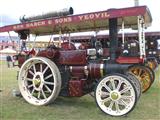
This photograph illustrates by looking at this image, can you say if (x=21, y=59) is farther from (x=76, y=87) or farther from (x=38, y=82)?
(x=76, y=87)

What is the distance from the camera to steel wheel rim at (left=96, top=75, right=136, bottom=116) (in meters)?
6.93

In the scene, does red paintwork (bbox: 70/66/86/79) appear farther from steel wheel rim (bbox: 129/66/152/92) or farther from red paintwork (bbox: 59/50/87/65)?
steel wheel rim (bbox: 129/66/152/92)

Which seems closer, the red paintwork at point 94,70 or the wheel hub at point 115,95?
the wheel hub at point 115,95

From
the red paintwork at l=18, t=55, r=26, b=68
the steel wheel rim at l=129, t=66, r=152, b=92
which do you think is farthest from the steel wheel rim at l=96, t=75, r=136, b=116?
the steel wheel rim at l=129, t=66, r=152, b=92

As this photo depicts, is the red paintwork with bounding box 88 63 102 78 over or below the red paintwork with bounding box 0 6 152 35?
below

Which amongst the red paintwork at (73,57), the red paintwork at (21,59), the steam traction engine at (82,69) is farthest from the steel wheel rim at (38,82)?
the red paintwork at (21,59)

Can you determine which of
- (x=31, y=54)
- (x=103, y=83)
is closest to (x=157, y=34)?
(x=31, y=54)

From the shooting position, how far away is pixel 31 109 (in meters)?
7.58

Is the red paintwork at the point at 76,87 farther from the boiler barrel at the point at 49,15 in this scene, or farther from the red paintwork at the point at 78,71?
the boiler barrel at the point at 49,15

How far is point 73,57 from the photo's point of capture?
798 centimetres

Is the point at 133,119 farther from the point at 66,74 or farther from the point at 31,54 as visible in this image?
the point at 31,54

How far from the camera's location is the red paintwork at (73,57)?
7.90m

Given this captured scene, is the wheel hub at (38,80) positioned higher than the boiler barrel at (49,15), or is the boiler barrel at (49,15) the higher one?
the boiler barrel at (49,15)

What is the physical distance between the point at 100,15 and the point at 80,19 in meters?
0.43
